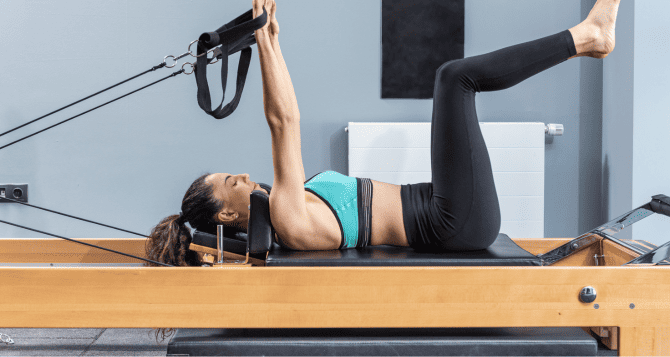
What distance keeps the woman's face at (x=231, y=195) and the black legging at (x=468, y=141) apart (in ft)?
1.97

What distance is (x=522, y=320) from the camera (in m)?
1.19

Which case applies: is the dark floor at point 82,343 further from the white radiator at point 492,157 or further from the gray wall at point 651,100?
the gray wall at point 651,100

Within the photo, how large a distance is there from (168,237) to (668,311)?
57.6 inches

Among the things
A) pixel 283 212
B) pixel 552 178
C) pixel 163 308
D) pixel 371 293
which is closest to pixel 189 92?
pixel 283 212

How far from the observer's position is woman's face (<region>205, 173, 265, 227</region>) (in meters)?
1.63

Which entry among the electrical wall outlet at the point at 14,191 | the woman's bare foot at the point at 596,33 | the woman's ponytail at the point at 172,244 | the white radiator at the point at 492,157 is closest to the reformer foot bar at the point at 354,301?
the woman's ponytail at the point at 172,244

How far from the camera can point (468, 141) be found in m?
1.41

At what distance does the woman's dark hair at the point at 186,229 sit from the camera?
1.62 metres

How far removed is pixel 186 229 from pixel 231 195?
0.22 m

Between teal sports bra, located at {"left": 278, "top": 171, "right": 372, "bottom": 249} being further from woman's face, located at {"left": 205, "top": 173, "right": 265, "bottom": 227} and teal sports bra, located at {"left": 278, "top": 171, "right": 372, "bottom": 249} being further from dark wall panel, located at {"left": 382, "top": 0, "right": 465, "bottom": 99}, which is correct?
dark wall panel, located at {"left": 382, "top": 0, "right": 465, "bottom": 99}

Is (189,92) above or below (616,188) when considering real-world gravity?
above

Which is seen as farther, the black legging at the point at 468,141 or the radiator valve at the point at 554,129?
the radiator valve at the point at 554,129

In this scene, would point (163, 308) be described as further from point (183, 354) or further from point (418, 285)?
point (418, 285)

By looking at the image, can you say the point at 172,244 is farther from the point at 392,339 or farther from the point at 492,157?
the point at 492,157
